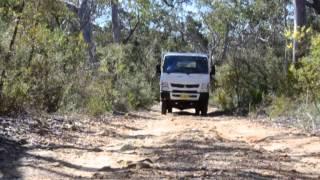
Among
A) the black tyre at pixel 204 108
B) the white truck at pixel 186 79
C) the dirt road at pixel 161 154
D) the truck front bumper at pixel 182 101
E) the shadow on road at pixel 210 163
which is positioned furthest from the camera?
the black tyre at pixel 204 108

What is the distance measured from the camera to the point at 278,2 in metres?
43.8

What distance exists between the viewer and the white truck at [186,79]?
23.8 m

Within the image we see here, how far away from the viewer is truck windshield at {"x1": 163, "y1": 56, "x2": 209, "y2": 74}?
78.6ft

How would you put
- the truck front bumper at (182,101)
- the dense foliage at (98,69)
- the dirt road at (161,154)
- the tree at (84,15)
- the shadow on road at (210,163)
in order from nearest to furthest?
the shadow on road at (210,163), the dirt road at (161,154), the dense foliage at (98,69), the truck front bumper at (182,101), the tree at (84,15)

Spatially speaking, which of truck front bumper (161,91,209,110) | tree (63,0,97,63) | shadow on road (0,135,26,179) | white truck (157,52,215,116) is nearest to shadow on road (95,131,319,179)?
shadow on road (0,135,26,179)

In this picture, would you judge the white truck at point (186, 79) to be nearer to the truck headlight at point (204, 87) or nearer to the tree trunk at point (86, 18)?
the truck headlight at point (204, 87)

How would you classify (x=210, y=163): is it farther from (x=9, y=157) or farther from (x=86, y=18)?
(x=86, y=18)

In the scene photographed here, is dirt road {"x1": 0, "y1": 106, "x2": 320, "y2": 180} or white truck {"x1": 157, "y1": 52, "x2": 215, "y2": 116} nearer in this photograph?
dirt road {"x1": 0, "y1": 106, "x2": 320, "y2": 180}

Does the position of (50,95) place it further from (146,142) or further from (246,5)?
(246,5)

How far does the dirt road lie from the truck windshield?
9.07 m

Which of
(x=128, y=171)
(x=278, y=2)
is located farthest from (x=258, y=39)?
(x=128, y=171)

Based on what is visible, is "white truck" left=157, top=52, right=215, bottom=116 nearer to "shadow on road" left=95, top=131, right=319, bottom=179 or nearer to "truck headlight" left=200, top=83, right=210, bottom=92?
"truck headlight" left=200, top=83, right=210, bottom=92

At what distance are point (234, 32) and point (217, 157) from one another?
4515cm

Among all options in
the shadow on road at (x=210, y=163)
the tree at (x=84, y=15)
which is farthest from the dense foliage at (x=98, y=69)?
the shadow on road at (x=210, y=163)
